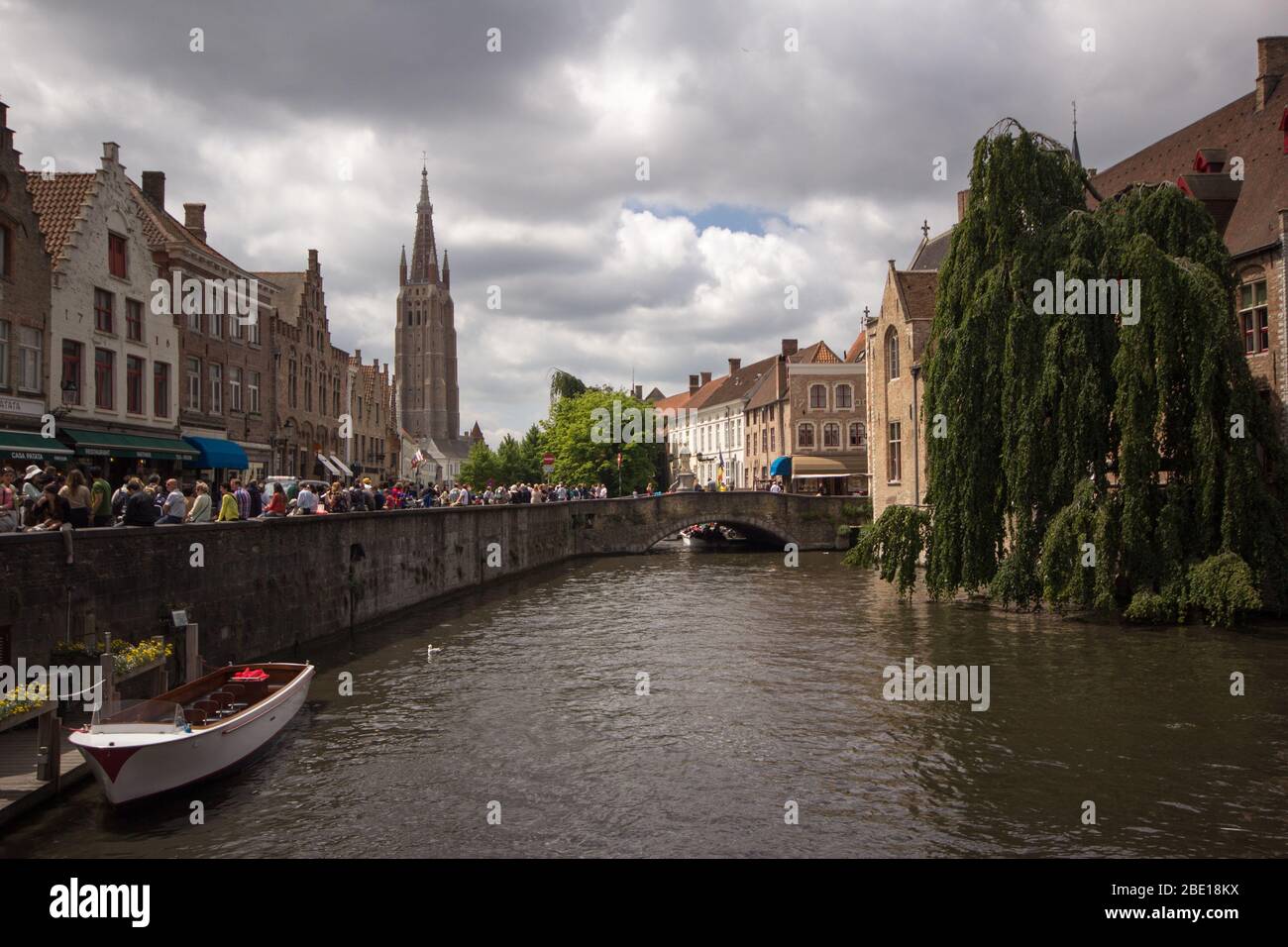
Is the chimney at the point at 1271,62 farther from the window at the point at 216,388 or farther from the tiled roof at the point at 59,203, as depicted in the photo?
the window at the point at 216,388

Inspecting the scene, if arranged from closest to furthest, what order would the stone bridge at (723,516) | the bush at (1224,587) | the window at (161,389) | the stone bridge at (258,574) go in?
the stone bridge at (258,574), the bush at (1224,587), the window at (161,389), the stone bridge at (723,516)

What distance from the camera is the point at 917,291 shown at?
3825 centimetres

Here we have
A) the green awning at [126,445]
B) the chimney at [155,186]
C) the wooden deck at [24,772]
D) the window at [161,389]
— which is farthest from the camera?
the chimney at [155,186]

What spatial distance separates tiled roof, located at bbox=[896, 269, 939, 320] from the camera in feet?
123

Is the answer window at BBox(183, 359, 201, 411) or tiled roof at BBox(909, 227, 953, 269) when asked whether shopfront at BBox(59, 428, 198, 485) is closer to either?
window at BBox(183, 359, 201, 411)

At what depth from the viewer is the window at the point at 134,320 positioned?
91.1 ft

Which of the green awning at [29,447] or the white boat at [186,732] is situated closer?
the white boat at [186,732]

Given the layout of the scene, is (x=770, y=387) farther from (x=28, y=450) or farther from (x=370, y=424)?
(x=28, y=450)

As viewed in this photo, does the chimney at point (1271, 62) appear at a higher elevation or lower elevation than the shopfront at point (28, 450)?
higher

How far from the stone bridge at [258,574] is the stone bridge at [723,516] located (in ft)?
29.8

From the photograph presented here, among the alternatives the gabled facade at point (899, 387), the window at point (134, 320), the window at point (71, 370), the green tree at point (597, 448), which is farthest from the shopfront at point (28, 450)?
the green tree at point (597, 448)

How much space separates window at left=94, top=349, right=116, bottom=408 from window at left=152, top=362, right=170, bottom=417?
7.20ft

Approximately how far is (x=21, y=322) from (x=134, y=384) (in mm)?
5633
